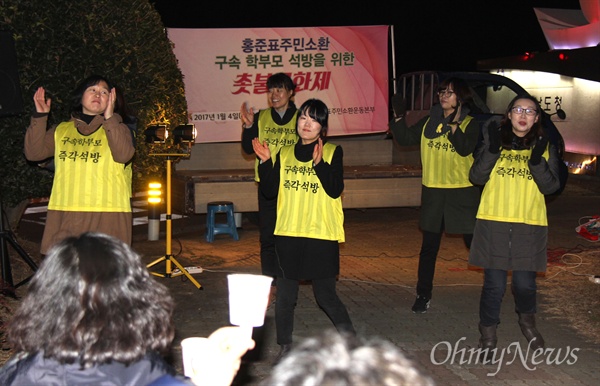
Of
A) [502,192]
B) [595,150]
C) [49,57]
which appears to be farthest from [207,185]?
[595,150]

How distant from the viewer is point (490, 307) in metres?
6.00

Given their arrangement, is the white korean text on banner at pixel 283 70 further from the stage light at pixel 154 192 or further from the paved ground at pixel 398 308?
the stage light at pixel 154 192

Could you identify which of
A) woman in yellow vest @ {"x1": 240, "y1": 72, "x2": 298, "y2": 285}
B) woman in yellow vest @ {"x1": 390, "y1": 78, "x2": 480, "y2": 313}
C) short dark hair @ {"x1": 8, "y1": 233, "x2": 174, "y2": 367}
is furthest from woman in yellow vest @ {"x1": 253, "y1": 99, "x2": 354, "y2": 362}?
short dark hair @ {"x1": 8, "y1": 233, "x2": 174, "y2": 367}

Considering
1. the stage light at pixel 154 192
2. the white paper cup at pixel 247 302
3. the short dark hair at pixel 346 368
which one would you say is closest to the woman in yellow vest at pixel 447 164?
the stage light at pixel 154 192

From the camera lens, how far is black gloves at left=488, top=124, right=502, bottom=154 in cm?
591

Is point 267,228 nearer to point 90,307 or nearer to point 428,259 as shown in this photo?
point 428,259

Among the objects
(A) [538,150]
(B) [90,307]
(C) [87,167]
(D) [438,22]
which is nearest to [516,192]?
(A) [538,150]

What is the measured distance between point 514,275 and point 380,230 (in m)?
6.04

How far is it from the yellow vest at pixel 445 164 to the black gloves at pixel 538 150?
118 cm

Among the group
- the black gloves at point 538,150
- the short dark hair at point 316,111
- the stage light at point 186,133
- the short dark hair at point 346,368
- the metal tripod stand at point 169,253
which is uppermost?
the short dark hair at point 316,111

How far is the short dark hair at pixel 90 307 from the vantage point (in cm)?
229

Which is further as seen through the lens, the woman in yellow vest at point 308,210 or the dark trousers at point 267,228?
the dark trousers at point 267,228

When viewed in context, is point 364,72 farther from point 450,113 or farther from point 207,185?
point 450,113

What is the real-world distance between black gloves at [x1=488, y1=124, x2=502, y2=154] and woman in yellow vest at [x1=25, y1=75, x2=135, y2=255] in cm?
261
